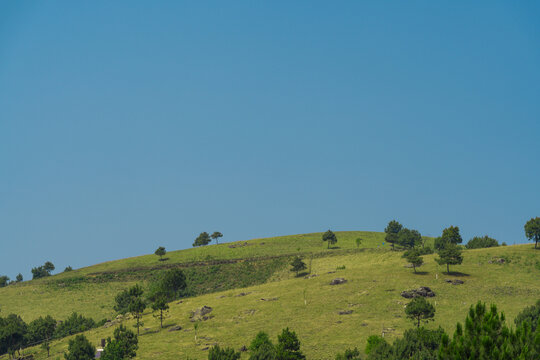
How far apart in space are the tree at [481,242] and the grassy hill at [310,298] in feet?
79.7

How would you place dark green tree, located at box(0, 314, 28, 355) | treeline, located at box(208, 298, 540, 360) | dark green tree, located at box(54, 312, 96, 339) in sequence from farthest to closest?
1. dark green tree, located at box(54, 312, 96, 339)
2. dark green tree, located at box(0, 314, 28, 355)
3. treeline, located at box(208, 298, 540, 360)

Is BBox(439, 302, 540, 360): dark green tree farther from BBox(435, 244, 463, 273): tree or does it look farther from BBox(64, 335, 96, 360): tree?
BBox(435, 244, 463, 273): tree

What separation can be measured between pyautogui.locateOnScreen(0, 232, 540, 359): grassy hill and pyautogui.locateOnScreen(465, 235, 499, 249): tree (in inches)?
957

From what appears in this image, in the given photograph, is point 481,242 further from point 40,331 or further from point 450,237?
point 40,331

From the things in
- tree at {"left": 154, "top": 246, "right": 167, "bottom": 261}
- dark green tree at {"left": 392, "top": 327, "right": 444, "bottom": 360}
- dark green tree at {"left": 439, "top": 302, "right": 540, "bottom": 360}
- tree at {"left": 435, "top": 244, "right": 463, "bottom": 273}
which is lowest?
dark green tree at {"left": 392, "top": 327, "right": 444, "bottom": 360}

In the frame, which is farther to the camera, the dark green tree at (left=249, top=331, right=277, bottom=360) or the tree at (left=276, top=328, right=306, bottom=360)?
the tree at (left=276, top=328, right=306, bottom=360)

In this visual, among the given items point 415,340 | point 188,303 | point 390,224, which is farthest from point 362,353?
point 390,224

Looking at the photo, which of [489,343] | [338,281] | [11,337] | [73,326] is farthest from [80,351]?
[489,343]

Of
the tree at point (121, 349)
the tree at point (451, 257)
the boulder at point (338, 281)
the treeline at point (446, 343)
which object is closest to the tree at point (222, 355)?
the treeline at point (446, 343)

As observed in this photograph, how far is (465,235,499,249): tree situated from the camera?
14425cm

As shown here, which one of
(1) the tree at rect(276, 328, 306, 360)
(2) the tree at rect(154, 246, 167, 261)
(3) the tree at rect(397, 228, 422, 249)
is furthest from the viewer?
(2) the tree at rect(154, 246, 167, 261)

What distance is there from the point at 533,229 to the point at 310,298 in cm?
6110

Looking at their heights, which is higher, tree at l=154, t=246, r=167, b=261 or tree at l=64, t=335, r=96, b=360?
tree at l=154, t=246, r=167, b=261

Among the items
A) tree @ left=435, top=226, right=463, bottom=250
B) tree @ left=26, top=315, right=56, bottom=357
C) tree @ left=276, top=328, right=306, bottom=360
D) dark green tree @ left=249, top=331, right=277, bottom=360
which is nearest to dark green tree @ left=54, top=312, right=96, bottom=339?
tree @ left=26, top=315, right=56, bottom=357
